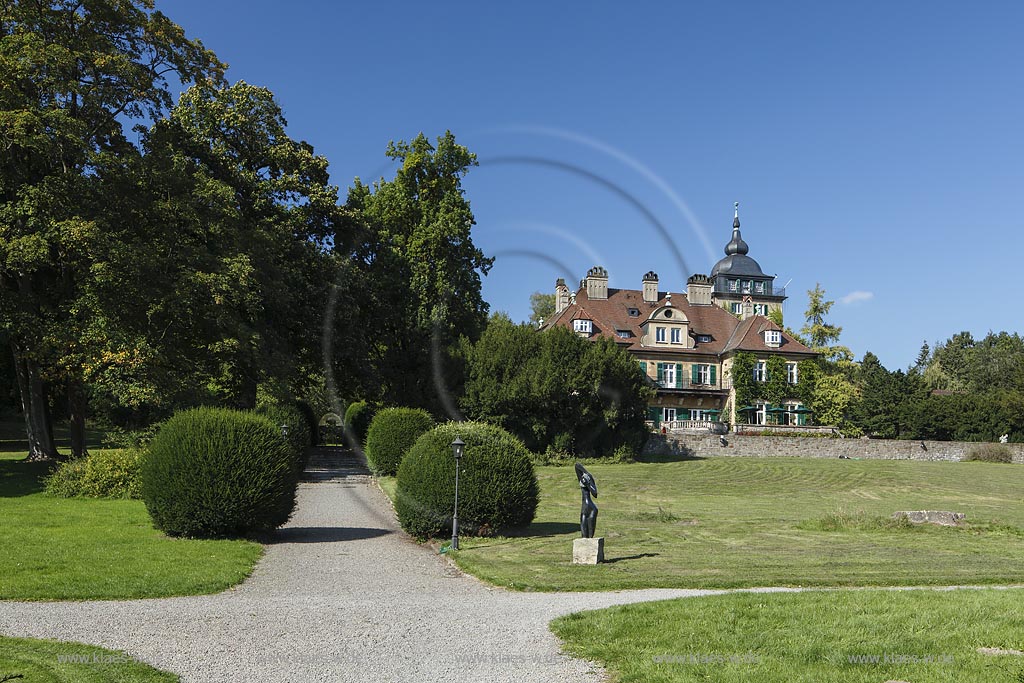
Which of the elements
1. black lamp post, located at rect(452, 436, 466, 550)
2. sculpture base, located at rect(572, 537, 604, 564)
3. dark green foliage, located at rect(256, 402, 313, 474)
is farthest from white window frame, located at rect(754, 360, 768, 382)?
sculpture base, located at rect(572, 537, 604, 564)

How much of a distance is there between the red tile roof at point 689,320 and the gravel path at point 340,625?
5307 cm

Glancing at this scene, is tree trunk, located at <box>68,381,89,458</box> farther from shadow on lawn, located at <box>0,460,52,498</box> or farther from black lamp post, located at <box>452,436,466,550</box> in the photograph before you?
black lamp post, located at <box>452,436,466,550</box>

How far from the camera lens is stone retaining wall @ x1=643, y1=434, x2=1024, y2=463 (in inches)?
2063

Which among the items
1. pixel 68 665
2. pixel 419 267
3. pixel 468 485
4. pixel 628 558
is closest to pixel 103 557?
pixel 468 485

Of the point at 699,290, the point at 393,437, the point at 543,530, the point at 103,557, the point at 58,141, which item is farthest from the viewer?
the point at 699,290

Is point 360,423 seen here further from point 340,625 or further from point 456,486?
point 340,625

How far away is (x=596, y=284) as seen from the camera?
237 feet

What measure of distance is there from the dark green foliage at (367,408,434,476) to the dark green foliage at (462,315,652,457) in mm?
10517

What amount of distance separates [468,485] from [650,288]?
58265 mm

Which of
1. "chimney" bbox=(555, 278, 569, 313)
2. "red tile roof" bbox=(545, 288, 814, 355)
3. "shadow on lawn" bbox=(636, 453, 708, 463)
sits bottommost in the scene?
"shadow on lawn" bbox=(636, 453, 708, 463)

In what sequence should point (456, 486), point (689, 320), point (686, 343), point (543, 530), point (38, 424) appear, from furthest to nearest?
1. point (689, 320)
2. point (686, 343)
3. point (38, 424)
4. point (543, 530)
5. point (456, 486)

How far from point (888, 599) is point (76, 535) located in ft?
47.1

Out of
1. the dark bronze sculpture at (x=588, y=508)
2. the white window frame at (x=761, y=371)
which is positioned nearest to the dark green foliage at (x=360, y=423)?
the white window frame at (x=761, y=371)

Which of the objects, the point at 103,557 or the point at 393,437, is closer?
the point at 103,557
